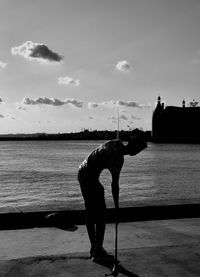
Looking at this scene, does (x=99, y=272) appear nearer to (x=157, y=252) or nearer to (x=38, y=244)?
(x=157, y=252)

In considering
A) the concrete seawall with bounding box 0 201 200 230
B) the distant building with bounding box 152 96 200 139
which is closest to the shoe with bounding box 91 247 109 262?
the concrete seawall with bounding box 0 201 200 230

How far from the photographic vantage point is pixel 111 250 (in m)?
4.77

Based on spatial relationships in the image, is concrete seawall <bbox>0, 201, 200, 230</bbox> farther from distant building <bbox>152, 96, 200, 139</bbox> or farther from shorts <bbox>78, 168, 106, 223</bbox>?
distant building <bbox>152, 96, 200, 139</bbox>

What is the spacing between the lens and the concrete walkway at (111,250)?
13.0 ft

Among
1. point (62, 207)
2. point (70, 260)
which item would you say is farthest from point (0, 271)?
point (62, 207)

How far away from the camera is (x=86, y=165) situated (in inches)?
183

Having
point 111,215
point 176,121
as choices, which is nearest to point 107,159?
point 111,215

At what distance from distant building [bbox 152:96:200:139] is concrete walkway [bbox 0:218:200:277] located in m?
148

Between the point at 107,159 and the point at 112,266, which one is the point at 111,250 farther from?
the point at 107,159

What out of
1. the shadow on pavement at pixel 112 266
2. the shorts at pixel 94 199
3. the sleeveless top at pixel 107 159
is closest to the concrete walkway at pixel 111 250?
the shadow on pavement at pixel 112 266

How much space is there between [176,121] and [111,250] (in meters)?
151

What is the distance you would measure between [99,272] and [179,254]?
1038 millimetres

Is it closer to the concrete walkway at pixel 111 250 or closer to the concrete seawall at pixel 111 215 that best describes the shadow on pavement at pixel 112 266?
the concrete walkway at pixel 111 250

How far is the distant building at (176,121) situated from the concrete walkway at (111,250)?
485 feet
